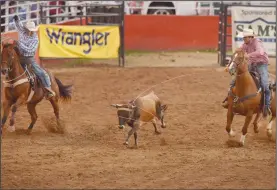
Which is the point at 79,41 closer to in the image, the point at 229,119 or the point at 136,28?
the point at 136,28

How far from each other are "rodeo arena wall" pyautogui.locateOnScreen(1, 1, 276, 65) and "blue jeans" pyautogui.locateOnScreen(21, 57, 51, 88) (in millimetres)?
6330

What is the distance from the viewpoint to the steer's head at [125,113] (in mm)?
10466

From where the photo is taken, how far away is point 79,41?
19.8 meters

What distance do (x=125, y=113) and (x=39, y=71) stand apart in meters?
2.24

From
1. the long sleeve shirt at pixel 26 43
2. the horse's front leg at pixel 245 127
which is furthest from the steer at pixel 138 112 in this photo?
the long sleeve shirt at pixel 26 43

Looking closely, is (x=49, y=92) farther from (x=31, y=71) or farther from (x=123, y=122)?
(x=123, y=122)

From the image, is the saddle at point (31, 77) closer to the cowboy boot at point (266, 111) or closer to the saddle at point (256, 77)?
the saddle at point (256, 77)

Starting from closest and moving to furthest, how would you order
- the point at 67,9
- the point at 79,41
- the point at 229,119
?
the point at 229,119, the point at 79,41, the point at 67,9

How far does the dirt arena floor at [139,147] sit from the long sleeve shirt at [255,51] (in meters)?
1.28

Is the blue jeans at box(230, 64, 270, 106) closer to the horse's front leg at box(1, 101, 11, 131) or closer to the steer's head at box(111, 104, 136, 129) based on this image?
the steer's head at box(111, 104, 136, 129)

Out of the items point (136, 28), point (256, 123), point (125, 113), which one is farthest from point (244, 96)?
point (136, 28)

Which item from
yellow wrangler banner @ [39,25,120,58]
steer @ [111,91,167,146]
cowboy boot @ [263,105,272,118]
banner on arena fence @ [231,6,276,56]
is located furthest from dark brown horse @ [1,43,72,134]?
banner on arena fence @ [231,6,276,56]

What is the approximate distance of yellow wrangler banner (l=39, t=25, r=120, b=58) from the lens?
1953cm

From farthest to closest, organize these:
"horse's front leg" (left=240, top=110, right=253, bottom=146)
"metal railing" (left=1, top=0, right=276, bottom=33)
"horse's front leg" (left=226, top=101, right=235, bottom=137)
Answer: "metal railing" (left=1, top=0, right=276, bottom=33), "horse's front leg" (left=226, top=101, right=235, bottom=137), "horse's front leg" (left=240, top=110, right=253, bottom=146)
